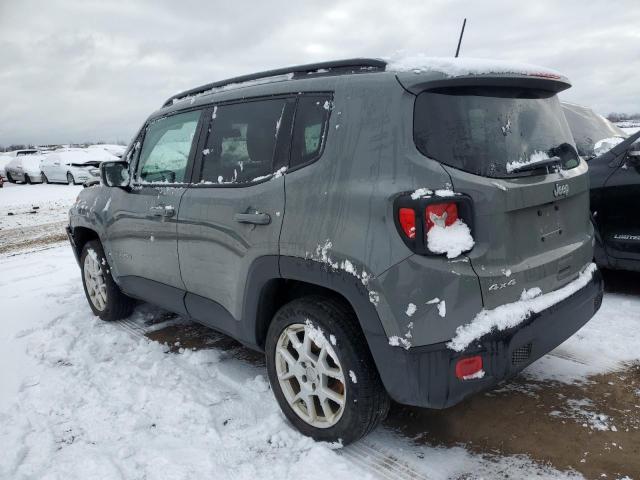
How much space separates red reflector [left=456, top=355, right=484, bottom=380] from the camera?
207 centimetres

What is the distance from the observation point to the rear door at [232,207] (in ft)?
8.71

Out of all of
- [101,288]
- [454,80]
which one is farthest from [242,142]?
[101,288]

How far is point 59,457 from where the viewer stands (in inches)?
103

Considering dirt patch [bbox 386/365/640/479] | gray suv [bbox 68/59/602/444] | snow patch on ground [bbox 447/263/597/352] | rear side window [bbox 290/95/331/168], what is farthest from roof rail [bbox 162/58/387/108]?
dirt patch [bbox 386/365/640/479]

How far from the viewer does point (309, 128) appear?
255 centimetres

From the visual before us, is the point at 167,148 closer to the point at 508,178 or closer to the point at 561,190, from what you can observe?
the point at 508,178

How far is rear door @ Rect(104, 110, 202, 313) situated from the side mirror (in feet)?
0.24

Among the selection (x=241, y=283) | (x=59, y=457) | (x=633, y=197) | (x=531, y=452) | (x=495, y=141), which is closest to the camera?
(x=495, y=141)

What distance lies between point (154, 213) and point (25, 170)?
77.5 ft

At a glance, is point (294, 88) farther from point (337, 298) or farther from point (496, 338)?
point (496, 338)

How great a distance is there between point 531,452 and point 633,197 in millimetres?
2642

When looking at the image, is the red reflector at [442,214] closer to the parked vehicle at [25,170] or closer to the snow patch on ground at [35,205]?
the snow patch on ground at [35,205]

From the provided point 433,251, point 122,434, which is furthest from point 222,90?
point 122,434

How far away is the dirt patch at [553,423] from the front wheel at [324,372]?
1.43 ft
